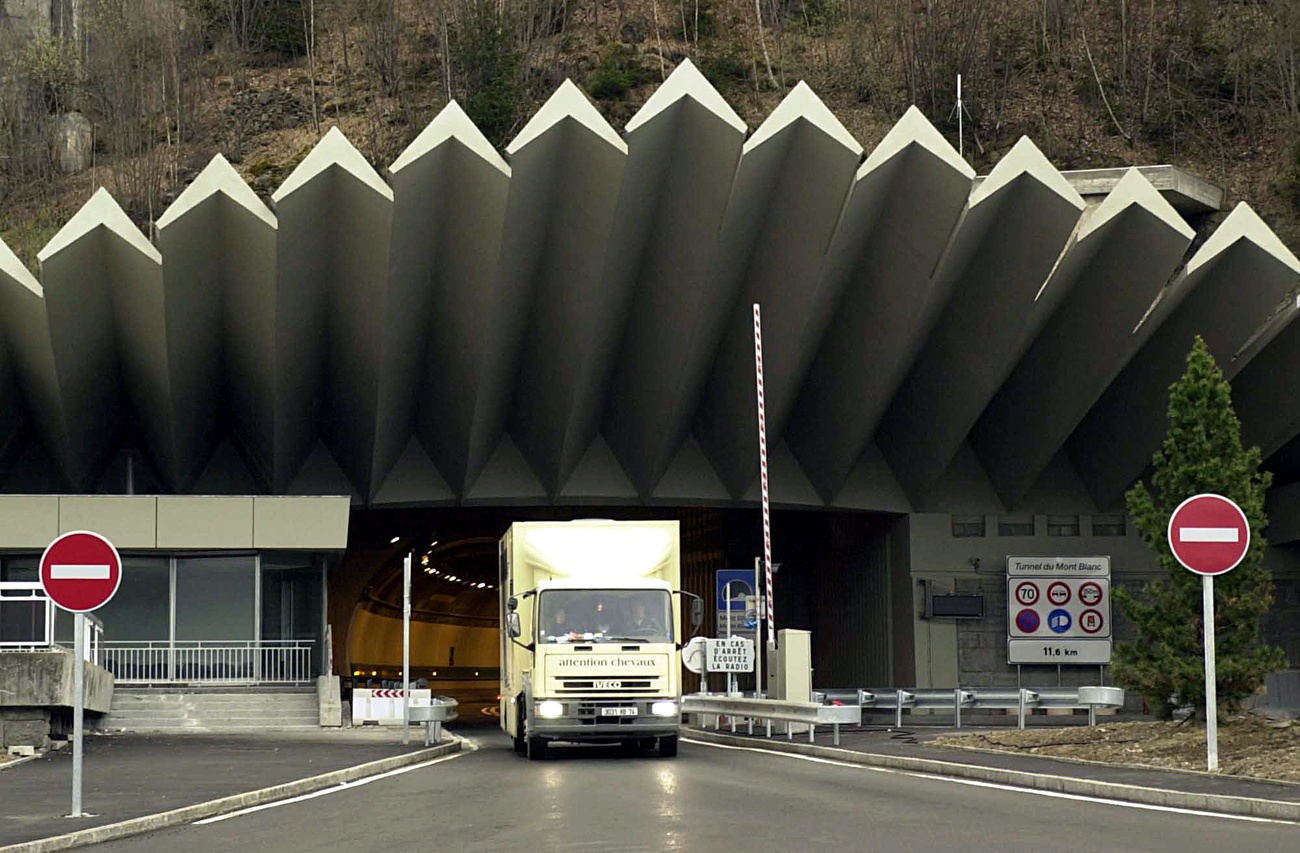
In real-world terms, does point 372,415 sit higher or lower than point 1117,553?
higher

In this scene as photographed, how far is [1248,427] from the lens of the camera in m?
38.3

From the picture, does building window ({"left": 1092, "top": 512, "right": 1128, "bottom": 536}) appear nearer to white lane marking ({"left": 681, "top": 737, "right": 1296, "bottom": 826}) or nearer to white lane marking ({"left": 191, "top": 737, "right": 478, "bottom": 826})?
white lane marking ({"left": 681, "top": 737, "right": 1296, "bottom": 826})

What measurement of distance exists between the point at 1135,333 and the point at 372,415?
17.1 metres

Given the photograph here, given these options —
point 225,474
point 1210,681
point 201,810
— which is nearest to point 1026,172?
point 1210,681

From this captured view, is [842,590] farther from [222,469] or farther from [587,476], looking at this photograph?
[222,469]

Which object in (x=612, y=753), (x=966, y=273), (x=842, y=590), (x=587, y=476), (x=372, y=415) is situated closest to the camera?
(x=612, y=753)

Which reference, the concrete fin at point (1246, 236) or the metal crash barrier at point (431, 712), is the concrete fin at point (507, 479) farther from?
the concrete fin at point (1246, 236)

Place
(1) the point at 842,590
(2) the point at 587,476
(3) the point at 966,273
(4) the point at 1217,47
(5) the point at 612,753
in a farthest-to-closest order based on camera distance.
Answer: (4) the point at 1217,47 → (1) the point at 842,590 → (2) the point at 587,476 → (3) the point at 966,273 → (5) the point at 612,753

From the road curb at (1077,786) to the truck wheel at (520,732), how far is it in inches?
145

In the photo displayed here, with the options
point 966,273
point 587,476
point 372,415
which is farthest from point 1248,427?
point 372,415

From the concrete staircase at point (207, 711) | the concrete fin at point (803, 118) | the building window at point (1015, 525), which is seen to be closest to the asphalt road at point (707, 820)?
the concrete fin at point (803, 118)

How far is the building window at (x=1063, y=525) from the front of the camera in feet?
136

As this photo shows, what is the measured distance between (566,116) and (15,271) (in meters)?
12.0

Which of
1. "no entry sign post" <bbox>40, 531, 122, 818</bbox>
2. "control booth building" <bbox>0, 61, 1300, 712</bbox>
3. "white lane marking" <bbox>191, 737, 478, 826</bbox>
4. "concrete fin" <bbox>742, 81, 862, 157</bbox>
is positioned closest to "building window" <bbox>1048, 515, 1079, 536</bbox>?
"control booth building" <bbox>0, 61, 1300, 712</bbox>
